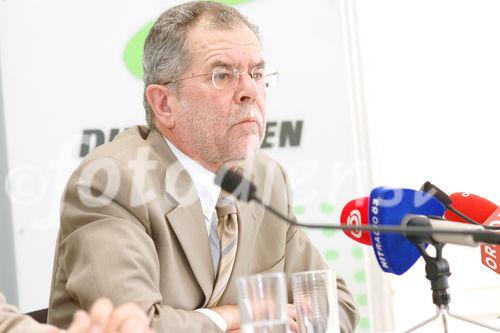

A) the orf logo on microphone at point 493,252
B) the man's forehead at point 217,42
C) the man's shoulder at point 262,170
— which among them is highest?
the man's forehead at point 217,42

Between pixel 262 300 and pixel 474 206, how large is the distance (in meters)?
0.94

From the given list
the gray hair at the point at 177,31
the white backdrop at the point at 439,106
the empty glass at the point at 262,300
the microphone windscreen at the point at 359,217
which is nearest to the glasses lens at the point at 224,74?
the gray hair at the point at 177,31

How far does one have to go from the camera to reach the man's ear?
239 cm

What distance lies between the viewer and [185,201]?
215cm

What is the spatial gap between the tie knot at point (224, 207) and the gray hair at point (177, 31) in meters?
0.42

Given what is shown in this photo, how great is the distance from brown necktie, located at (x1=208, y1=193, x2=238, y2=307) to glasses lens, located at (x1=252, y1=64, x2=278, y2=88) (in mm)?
391

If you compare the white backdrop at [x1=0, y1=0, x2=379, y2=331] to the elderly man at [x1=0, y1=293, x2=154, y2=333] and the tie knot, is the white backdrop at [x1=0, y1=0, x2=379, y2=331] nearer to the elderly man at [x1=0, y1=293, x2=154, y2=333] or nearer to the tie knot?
the tie knot

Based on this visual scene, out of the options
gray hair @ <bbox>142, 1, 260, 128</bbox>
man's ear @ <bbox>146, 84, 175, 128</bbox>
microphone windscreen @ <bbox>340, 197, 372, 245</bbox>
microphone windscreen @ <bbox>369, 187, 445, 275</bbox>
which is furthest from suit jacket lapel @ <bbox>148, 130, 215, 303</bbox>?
microphone windscreen @ <bbox>369, 187, 445, 275</bbox>

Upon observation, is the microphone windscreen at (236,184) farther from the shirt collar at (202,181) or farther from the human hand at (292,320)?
the shirt collar at (202,181)

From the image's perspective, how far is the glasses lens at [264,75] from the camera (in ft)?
7.77

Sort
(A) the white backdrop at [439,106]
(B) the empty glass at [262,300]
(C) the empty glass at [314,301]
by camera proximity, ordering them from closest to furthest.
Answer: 1. (B) the empty glass at [262,300]
2. (C) the empty glass at [314,301]
3. (A) the white backdrop at [439,106]

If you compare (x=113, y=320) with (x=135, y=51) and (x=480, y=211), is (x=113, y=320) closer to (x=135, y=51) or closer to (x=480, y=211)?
(x=480, y=211)

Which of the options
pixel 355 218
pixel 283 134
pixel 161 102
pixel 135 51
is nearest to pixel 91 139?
pixel 135 51

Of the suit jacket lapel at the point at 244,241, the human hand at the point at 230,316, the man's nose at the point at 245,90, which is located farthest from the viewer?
the man's nose at the point at 245,90
